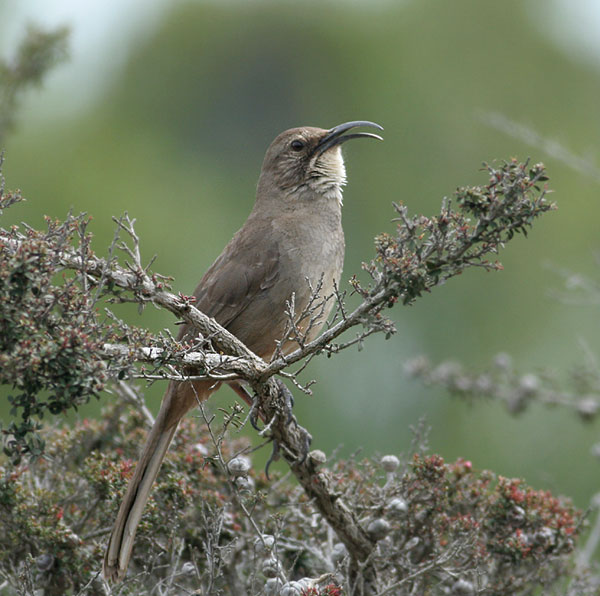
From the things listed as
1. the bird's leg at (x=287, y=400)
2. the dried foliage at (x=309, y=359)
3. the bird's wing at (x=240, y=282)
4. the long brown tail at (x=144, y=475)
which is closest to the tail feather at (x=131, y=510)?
the long brown tail at (x=144, y=475)

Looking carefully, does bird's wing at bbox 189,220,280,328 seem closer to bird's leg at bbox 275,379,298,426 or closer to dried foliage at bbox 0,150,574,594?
dried foliage at bbox 0,150,574,594

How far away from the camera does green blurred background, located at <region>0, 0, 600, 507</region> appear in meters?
13.5

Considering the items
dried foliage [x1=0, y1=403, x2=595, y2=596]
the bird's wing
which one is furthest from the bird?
dried foliage [x1=0, y1=403, x2=595, y2=596]

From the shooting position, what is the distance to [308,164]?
511cm

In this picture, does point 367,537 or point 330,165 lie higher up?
point 330,165

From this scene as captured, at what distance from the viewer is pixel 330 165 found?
511cm

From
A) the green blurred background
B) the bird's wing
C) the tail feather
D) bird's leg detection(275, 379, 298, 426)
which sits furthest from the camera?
the green blurred background

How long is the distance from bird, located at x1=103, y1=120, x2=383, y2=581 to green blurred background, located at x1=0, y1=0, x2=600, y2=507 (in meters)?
0.66

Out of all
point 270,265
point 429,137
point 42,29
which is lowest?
point 270,265

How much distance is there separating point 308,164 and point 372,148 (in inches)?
722

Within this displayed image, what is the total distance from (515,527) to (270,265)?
65.8 inches

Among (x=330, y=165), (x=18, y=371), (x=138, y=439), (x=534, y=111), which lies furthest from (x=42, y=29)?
(x=534, y=111)

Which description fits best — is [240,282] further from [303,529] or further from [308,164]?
[303,529]

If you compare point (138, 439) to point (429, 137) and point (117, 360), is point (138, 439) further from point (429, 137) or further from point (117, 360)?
point (429, 137)
